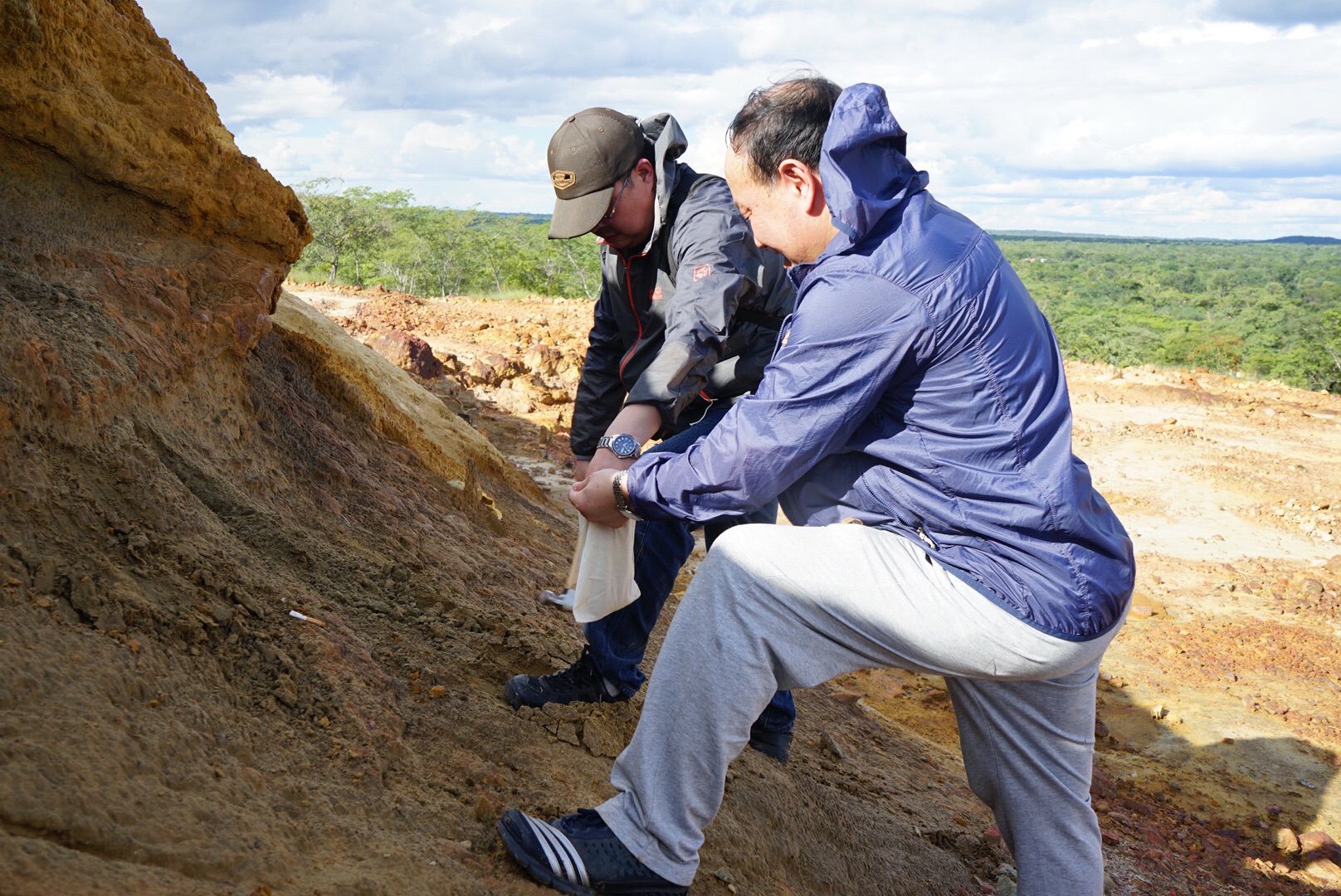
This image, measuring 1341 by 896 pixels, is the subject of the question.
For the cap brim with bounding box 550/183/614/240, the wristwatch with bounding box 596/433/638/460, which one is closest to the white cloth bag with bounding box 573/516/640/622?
the wristwatch with bounding box 596/433/638/460

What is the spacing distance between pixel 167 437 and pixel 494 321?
38.3 ft

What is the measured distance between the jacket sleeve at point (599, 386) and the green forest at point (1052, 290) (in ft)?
65.2

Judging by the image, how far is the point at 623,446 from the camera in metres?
2.22

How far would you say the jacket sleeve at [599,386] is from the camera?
307 centimetres

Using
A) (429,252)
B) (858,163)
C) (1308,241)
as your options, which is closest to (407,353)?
(858,163)

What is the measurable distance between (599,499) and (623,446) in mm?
177

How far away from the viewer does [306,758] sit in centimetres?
182

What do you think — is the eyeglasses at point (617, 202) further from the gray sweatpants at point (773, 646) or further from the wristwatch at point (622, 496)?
the gray sweatpants at point (773, 646)

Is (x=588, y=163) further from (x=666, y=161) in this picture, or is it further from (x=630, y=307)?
(x=630, y=307)

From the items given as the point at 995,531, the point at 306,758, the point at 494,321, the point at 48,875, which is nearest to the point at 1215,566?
the point at 995,531

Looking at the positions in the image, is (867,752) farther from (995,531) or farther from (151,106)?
(151,106)

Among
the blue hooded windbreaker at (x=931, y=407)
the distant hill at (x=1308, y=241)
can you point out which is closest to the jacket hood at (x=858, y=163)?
the blue hooded windbreaker at (x=931, y=407)

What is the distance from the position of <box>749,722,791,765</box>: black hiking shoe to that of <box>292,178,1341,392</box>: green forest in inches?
808

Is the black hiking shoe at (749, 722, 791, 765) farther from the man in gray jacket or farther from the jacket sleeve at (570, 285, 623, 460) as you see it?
the jacket sleeve at (570, 285, 623, 460)
